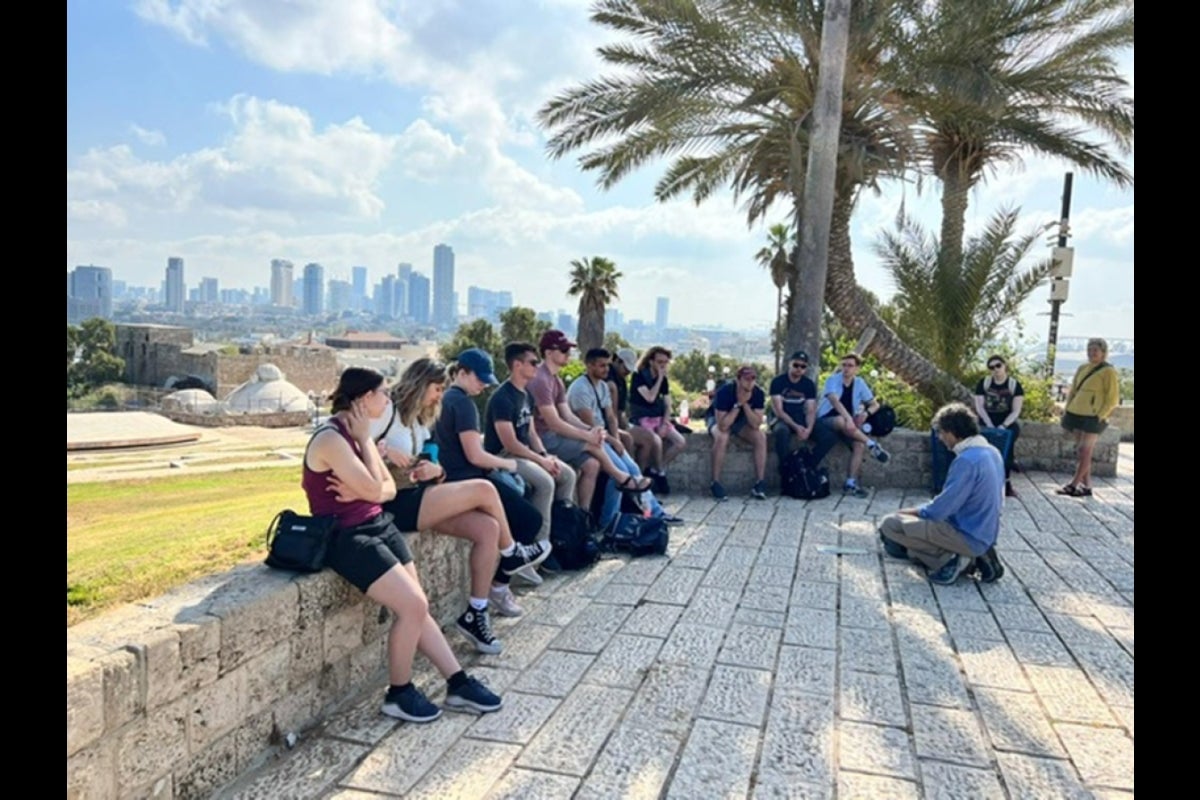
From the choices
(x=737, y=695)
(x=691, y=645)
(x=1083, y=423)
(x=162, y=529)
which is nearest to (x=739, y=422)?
(x=1083, y=423)

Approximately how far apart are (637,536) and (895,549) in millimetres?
2001

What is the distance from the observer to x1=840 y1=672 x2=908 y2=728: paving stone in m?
3.58

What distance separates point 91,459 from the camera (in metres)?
27.8

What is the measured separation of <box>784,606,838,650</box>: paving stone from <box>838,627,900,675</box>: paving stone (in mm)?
60

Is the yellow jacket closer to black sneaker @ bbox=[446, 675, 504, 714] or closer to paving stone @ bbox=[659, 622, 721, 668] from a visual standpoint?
paving stone @ bbox=[659, 622, 721, 668]

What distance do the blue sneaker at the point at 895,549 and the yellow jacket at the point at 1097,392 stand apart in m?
4.02

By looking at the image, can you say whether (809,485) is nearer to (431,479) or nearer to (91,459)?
(431,479)

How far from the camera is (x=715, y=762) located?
3.19 meters

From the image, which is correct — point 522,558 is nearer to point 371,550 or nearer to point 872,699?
point 371,550

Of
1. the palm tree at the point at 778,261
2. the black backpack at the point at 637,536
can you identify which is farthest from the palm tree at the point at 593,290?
the black backpack at the point at 637,536

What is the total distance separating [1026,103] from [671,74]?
5736 millimetres

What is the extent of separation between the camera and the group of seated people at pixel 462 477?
3523 millimetres

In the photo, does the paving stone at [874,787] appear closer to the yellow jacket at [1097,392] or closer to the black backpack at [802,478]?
the black backpack at [802,478]
